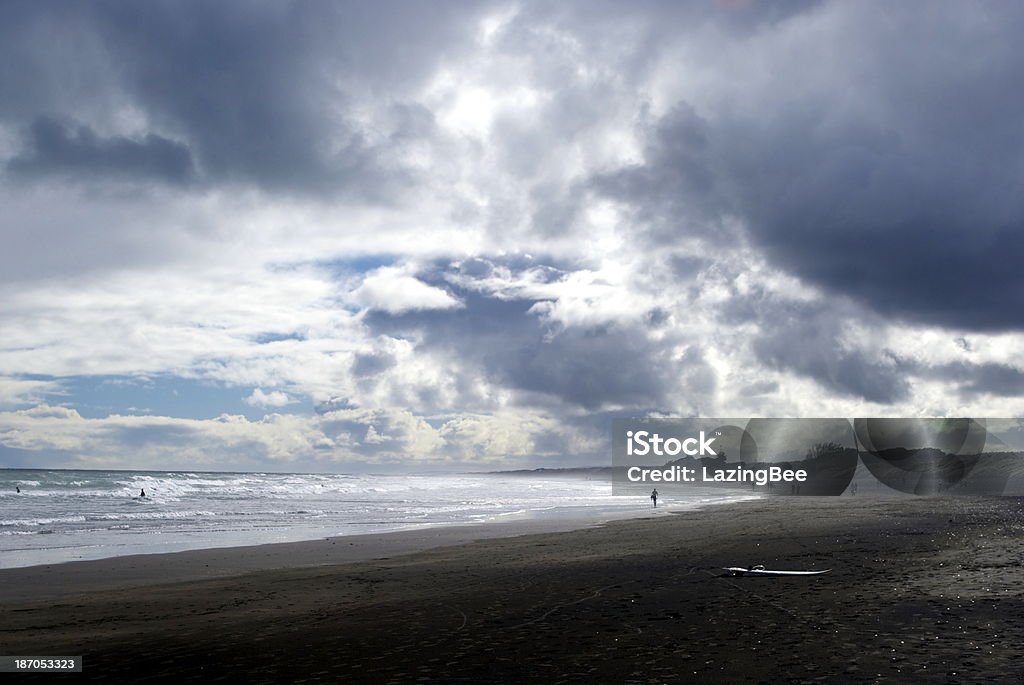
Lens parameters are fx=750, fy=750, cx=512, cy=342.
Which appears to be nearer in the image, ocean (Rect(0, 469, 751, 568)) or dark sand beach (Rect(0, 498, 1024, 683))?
dark sand beach (Rect(0, 498, 1024, 683))

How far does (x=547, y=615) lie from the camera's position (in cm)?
1382

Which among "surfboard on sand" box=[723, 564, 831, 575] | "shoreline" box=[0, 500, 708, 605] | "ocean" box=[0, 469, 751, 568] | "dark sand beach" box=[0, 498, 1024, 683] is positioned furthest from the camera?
"ocean" box=[0, 469, 751, 568]

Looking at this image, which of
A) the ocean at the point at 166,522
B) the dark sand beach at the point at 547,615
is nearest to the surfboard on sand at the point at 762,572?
the dark sand beach at the point at 547,615

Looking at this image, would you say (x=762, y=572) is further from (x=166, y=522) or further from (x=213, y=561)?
(x=166, y=522)

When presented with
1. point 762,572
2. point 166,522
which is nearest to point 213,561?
point 762,572

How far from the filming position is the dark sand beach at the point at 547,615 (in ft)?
33.5

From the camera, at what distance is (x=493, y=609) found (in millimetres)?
14602

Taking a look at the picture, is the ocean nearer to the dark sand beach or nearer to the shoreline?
the shoreline

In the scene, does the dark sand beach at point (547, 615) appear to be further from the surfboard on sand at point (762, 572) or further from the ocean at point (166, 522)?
the ocean at point (166, 522)

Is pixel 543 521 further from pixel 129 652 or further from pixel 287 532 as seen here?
pixel 129 652

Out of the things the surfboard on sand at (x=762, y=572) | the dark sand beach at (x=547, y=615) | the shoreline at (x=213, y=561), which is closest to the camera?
the dark sand beach at (x=547, y=615)

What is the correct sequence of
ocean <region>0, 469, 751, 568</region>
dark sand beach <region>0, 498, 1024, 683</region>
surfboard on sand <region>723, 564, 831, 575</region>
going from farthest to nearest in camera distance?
1. ocean <region>0, 469, 751, 568</region>
2. surfboard on sand <region>723, 564, 831, 575</region>
3. dark sand beach <region>0, 498, 1024, 683</region>

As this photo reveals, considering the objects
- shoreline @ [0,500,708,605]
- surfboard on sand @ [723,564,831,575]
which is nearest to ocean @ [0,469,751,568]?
shoreline @ [0,500,708,605]

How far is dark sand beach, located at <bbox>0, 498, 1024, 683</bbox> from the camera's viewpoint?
1020cm
